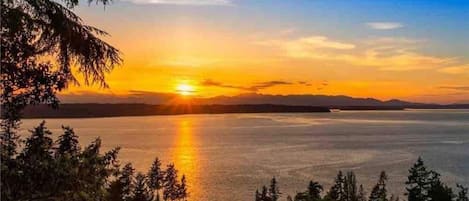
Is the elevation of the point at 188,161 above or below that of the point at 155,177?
below

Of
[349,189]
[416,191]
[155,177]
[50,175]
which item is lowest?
[155,177]

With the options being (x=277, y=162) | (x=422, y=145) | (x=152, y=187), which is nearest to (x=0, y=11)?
(x=152, y=187)

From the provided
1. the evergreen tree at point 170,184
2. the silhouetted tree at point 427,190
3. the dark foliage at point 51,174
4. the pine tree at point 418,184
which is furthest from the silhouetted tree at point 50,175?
the evergreen tree at point 170,184

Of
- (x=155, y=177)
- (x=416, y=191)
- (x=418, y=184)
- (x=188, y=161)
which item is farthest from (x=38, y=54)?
(x=188, y=161)

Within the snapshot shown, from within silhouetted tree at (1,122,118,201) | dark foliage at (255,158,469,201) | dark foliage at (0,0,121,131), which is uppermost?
dark foliage at (0,0,121,131)

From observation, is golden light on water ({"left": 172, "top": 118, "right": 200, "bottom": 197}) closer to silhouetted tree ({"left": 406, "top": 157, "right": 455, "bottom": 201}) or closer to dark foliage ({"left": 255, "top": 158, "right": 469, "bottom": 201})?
dark foliage ({"left": 255, "top": 158, "right": 469, "bottom": 201})

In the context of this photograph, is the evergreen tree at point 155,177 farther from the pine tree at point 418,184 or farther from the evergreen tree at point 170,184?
the pine tree at point 418,184

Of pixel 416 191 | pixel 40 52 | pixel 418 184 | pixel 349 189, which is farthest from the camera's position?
pixel 349 189

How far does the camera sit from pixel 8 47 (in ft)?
21.6

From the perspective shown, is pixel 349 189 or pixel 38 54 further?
pixel 349 189

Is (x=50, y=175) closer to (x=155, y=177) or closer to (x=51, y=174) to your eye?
(x=51, y=174)

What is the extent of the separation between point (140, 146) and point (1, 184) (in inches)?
5061

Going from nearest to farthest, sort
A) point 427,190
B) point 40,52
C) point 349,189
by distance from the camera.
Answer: point 40,52
point 427,190
point 349,189

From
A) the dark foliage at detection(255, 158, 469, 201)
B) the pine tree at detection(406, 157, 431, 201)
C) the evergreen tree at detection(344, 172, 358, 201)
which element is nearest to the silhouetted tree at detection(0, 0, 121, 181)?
the dark foliage at detection(255, 158, 469, 201)
